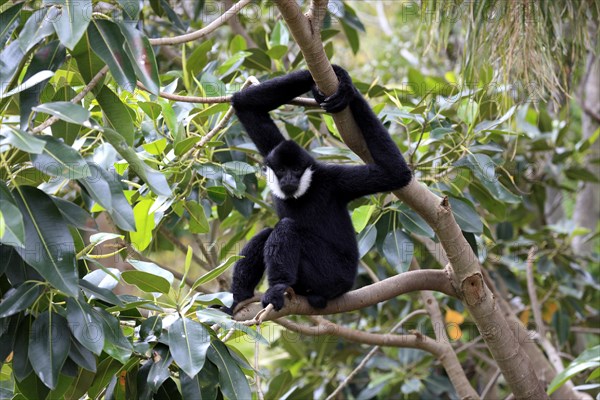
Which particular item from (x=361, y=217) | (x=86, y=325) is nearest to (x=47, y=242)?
(x=86, y=325)

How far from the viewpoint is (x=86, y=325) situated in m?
2.24

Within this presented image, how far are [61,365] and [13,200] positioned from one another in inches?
22.0

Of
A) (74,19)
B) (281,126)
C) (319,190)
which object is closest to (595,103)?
(281,126)

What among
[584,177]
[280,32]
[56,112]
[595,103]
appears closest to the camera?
[56,112]

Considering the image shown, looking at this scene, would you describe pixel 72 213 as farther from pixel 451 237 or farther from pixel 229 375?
pixel 451 237

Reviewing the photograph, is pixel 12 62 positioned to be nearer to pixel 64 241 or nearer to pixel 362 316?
pixel 64 241

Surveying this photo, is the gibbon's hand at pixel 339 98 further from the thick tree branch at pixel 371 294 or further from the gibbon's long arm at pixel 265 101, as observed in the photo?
the thick tree branch at pixel 371 294

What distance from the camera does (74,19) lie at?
6.71ft

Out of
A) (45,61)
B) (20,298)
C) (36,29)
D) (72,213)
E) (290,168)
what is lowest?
(290,168)

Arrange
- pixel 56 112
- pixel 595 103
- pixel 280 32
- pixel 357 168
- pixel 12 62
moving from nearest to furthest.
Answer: pixel 56 112
pixel 12 62
pixel 357 168
pixel 280 32
pixel 595 103

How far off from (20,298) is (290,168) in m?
1.47

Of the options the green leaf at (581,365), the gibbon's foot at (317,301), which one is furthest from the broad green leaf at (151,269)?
the green leaf at (581,365)

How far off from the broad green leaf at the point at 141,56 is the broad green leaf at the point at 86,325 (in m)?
0.74

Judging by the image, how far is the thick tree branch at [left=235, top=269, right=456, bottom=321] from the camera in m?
2.96
